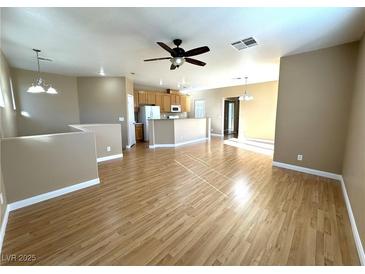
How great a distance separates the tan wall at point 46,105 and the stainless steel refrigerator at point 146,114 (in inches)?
97.3

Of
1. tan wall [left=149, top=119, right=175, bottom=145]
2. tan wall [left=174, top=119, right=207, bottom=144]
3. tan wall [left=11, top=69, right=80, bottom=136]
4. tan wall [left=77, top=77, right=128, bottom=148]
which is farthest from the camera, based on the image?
tan wall [left=174, top=119, right=207, bottom=144]

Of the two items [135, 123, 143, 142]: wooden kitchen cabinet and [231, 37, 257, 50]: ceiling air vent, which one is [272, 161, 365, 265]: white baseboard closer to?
[231, 37, 257, 50]: ceiling air vent

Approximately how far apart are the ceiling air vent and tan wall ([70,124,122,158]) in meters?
3.60

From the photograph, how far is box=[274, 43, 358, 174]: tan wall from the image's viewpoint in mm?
3016

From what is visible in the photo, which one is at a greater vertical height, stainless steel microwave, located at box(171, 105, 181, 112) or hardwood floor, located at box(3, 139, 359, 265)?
stainless steel microwave, located at box(171, 105, 181, 112)

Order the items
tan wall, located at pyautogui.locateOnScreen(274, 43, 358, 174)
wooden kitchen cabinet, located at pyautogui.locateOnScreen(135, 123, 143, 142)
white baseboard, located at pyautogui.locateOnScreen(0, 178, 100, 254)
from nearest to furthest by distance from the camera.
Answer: white baseboard, located at pyautogui.locateOnScreen(0, 178, 100, 254) → tan wall, located at pyautogui.locateOnScreen(274, 43, 358, 174) → wooden kitchen cabinet, located at pyautogui.locateOnScreen(135, 123, 143, 142)

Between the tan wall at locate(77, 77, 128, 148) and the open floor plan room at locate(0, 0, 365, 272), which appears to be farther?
the tan wall at locate(77, 77, 128, 148)

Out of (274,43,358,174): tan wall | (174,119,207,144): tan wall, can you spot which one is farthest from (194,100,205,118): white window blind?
(274,43,358,174): tan wall

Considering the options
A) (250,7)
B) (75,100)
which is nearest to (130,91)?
(75,100)

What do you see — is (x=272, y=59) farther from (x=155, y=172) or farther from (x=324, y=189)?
(x=155, y=172)

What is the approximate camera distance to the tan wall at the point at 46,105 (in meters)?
4.57

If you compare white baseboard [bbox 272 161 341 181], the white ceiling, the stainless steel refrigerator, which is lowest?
white baseboard [bbox 272 161 341 181]

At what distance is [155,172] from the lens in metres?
3.70

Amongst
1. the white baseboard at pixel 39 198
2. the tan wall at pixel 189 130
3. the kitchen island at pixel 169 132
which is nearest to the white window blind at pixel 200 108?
the tan wall at pixel 189 130
